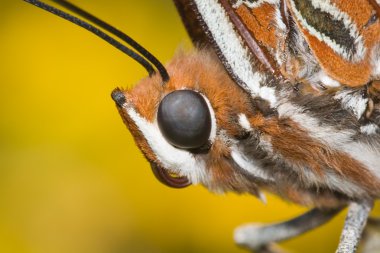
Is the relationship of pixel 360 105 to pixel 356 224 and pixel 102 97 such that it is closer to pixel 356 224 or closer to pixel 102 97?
pixel 356 224

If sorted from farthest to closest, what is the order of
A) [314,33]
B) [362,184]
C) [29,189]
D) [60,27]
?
[60,27] → [29,189] → [362,184] → [314,33]

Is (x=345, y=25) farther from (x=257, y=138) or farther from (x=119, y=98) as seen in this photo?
(x=119, y=98)

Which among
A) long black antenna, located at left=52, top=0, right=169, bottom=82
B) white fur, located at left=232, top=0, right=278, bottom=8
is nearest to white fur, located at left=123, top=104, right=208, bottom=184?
long black antenna, located at left=52, top=0, right=169, bottom=82

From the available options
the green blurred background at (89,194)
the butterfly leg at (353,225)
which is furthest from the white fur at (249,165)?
the green blurred background at (89,194)

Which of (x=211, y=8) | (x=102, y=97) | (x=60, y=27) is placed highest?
(x=60, y=27)

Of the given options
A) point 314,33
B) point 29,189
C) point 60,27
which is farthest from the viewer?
point 60,27

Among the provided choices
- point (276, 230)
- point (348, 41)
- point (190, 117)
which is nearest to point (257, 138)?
point (190, 117)

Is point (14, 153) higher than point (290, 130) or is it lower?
higher

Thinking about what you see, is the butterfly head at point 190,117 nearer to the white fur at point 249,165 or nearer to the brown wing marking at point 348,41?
the white fur at point 249,165

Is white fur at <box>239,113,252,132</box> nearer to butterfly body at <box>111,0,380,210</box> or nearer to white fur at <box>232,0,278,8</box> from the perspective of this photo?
butterfly body at <box>111,0,380,210</box>

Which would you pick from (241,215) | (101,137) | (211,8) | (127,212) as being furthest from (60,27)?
(211,8)
